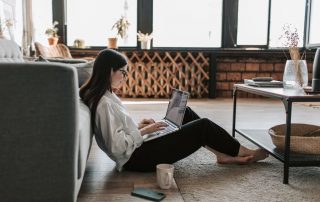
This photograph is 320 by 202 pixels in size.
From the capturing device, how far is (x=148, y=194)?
53.9 inches

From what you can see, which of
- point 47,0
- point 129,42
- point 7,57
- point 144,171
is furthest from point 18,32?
point 144,171

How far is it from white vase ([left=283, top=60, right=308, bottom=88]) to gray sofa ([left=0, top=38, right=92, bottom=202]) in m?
1.33

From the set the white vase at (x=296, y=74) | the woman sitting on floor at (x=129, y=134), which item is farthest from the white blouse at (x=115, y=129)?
the white vase at (x=296, y=74)

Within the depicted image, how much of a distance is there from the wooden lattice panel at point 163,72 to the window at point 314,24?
5.12 ft

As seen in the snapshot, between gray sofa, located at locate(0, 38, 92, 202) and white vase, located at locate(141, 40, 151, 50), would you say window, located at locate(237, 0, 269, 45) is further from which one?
gray sofa, located at locate(0, 38, 92, 202)

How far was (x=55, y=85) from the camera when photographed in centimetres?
96

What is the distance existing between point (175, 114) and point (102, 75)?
0.43 meters

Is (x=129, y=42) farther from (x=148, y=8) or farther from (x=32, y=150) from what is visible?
(x=32, y=150)

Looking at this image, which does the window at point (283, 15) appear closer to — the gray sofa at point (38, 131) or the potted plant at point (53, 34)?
the potted plant at point (53, 34)

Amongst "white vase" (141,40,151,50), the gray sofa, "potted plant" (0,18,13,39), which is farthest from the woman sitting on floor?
"white vase" (141,40,151,50)

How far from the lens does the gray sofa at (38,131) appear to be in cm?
95

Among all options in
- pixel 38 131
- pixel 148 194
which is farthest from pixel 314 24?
pixel 38 131

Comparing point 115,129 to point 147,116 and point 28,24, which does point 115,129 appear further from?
point 28,24

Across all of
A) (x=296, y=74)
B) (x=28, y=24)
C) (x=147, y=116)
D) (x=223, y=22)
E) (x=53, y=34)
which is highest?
(x=223, y=22)
